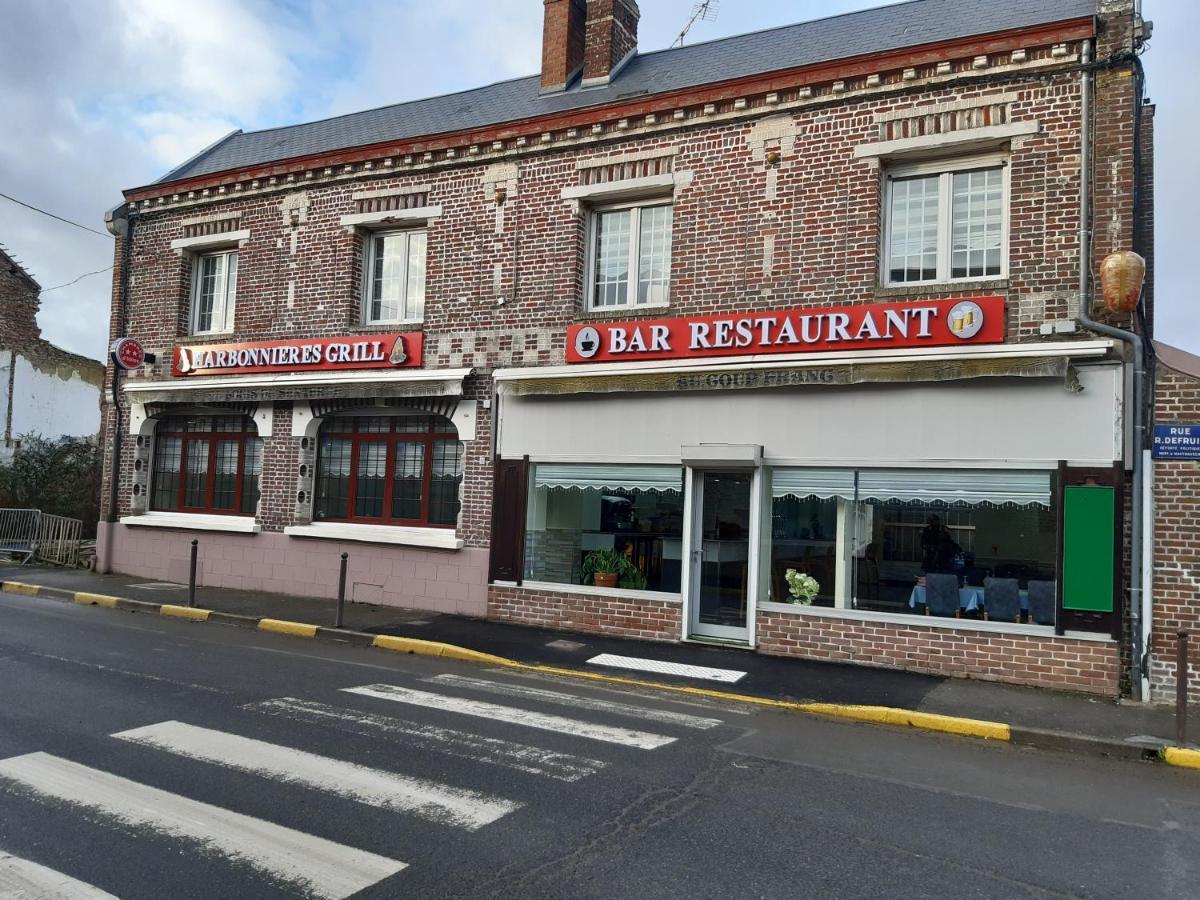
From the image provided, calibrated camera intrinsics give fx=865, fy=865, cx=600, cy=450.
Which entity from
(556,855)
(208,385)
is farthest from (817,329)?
(208,385)

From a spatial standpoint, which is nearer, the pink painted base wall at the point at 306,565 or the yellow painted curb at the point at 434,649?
the yellow painted curb at the point at 434,649

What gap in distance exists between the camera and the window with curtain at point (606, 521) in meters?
11.2

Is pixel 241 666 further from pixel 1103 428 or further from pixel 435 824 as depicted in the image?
pixel 1103 428

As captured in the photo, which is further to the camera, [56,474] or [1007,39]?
[56,474]

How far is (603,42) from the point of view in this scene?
1375 centimetres

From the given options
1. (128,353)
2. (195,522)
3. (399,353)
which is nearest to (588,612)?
(399,353)

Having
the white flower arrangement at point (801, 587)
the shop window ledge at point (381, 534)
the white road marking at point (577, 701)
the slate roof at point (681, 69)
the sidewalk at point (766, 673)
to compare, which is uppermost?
the slate roof at point (681, 69)

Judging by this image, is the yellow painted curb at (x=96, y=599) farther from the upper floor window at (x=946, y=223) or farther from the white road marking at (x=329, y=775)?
the upper floor window at (x=946, y=223)

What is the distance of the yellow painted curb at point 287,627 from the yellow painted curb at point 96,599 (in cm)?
312

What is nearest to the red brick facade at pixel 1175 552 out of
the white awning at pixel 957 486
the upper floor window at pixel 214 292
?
the white awning at pixel 957 486

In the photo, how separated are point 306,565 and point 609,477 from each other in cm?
552

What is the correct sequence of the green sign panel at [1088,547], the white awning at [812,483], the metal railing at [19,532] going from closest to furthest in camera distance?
1. the green sign panel at [1088,547]
2. the white awning at [812,483]
3. the metal railing at [19,532]

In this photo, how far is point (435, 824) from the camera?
480cm

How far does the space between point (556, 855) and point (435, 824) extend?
77 cm
